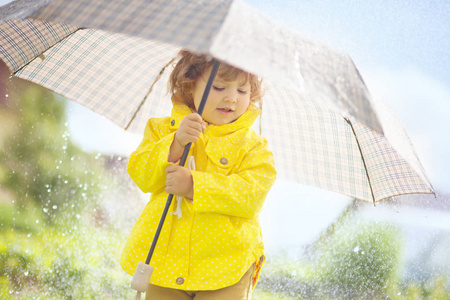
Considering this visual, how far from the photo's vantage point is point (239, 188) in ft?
4.39

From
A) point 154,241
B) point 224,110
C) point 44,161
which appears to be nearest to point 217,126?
point 224,110

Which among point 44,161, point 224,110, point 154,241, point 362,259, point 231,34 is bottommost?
point 362,259

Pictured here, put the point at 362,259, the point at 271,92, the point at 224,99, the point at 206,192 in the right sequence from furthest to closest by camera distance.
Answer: the point at 362,259, the point at 271,92, the point at 224,99, the point at 206,192

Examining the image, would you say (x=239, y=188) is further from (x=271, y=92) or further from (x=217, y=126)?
(x=271, y=92)

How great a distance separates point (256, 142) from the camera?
1481 millimetres

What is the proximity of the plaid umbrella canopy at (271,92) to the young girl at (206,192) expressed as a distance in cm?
25

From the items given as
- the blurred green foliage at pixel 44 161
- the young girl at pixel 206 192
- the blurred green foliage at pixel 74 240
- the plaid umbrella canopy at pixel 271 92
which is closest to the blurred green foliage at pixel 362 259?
the blurred green foliage at pixel 74 240

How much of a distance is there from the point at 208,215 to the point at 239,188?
111 mm

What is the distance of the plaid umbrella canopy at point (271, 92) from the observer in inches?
43.2

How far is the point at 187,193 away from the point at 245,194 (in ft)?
0.48

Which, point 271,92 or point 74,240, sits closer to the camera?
point 271,92

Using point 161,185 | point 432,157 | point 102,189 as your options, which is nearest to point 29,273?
point 102,189

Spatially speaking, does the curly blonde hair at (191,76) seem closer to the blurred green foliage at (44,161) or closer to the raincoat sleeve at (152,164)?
the raincoat sleeve at (152,164)

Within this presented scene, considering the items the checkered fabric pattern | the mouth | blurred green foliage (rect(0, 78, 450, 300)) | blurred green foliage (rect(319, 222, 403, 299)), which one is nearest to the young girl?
the mouth
